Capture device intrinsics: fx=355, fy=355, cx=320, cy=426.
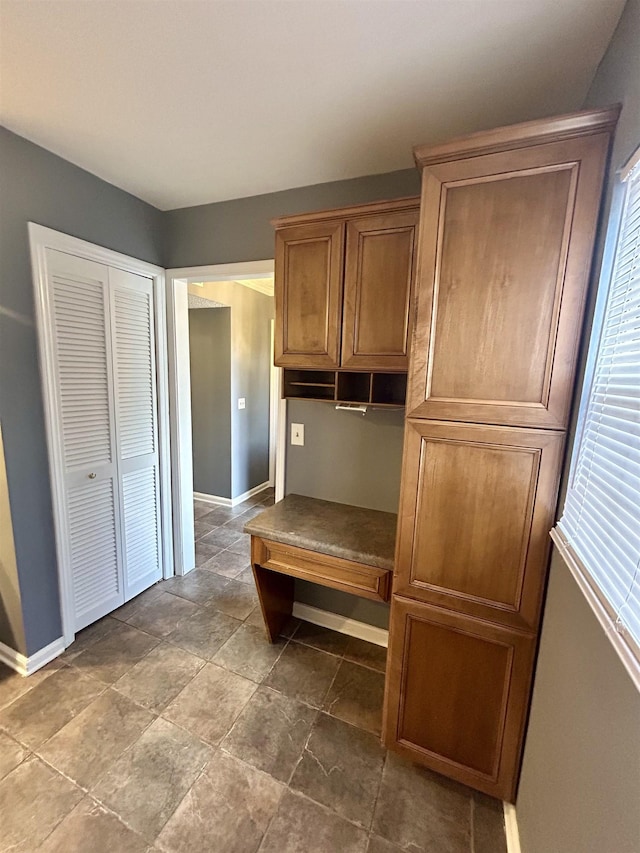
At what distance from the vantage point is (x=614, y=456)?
849 mm

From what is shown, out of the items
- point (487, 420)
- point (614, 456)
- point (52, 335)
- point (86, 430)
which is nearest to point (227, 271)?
point (52, 335)

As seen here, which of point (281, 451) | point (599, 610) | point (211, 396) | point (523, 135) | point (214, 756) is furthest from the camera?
point (211, 396)

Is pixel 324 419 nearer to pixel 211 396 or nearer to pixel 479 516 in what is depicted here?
pixel 479 516

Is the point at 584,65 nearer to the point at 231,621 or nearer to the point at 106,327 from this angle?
the point at 106,327

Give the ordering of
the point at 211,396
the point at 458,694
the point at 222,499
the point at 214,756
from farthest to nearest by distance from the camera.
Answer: the point at 222,499 < the point at 211,396 < the point at 214,756 < the point at 458,694

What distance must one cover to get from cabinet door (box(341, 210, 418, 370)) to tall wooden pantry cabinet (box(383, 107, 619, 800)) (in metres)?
0.35

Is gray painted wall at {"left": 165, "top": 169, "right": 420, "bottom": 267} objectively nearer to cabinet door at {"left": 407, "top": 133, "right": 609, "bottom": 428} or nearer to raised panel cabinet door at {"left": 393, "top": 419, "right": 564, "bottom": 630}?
cabinet door at {"left": 407, "top": 133, "right": 609, "bottom": 428}

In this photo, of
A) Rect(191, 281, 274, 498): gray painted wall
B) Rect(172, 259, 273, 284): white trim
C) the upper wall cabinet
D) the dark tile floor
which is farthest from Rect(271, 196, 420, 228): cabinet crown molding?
the dark tile floor

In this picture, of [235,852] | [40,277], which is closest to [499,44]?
[40,277]

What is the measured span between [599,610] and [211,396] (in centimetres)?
386

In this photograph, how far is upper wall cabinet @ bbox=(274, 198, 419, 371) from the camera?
1583 millimetres

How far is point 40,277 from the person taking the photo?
1782 mm

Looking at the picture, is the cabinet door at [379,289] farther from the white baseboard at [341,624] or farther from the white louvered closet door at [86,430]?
the white baseboard at [341,624]

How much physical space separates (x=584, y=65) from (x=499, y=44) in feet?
1.11
